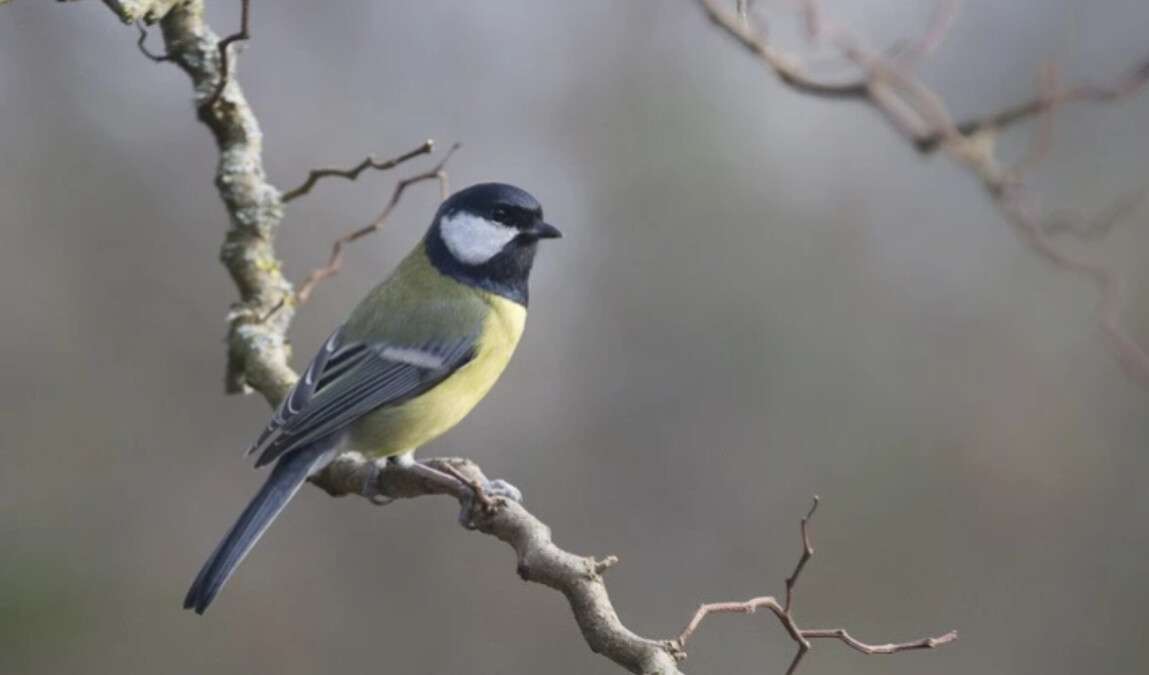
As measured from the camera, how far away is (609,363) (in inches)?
266

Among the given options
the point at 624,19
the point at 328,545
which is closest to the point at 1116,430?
the point at 624,19

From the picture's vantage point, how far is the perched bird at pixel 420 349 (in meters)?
2.76

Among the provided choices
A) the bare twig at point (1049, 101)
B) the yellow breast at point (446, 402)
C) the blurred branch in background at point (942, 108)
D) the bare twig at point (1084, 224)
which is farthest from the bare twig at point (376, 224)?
the bare twig at point (1084, 224)

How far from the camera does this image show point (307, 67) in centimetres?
696

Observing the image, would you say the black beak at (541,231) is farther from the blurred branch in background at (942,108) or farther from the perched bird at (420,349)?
the blurred branch in background at (942,108)

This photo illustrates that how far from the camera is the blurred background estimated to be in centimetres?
565

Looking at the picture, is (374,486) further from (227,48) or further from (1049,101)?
(1049,101)

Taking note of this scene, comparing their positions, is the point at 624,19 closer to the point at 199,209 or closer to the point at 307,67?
the point at 307,67

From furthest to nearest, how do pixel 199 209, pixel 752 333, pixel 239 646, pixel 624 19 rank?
1. pixel 624 19
2. pixel 752 333
3. pixel 199 209
4. pixel 239 646

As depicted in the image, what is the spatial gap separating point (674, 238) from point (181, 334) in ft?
8.01

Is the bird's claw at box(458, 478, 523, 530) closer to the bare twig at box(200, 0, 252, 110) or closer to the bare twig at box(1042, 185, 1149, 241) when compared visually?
the bare twig at box(200, 0, 252, 110)

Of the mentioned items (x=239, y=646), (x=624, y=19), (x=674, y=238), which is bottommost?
(x=239, y=646)

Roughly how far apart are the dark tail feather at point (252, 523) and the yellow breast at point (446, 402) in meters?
0.12

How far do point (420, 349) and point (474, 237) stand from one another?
287 millimetres
